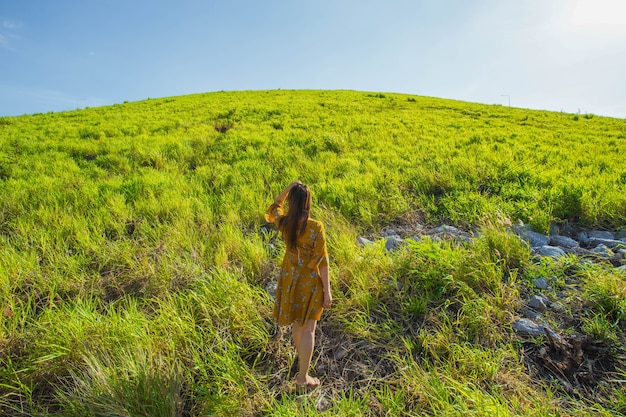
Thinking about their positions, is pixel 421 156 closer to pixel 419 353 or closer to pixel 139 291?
pixel 419 353

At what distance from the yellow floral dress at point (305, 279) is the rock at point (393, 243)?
1.82 m

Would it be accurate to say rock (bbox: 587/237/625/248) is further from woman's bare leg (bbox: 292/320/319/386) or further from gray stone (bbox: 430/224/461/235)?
woman's bare leg (bbox: 292/320/319/386)

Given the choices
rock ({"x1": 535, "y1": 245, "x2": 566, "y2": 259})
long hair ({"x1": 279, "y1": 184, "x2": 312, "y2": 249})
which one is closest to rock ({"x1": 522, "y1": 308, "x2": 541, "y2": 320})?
rock ({"x1": 535, "y1": 245, "x2": 566, "y2": 259})

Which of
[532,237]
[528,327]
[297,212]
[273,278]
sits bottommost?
[528,327]

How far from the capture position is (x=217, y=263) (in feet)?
12.3

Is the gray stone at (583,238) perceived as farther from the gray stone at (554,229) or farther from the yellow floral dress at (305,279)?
the yellow floral dress at (305,279)

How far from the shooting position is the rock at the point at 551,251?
3.57 meters

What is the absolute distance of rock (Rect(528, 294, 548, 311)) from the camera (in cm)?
295

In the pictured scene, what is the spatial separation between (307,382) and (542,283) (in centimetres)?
255

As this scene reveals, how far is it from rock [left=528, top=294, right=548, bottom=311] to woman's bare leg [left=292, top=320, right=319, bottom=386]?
212 centimetres

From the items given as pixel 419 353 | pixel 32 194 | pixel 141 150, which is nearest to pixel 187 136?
pixel 141 150

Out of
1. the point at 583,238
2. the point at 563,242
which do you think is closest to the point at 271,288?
the point at 563,242

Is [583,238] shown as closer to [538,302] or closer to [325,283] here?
[538,302]

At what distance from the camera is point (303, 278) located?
8.25 ft
